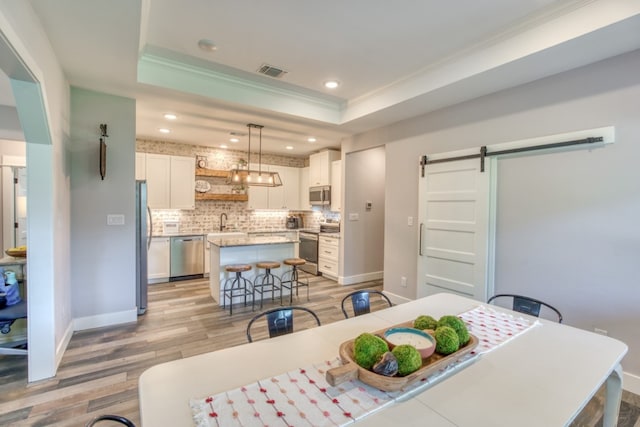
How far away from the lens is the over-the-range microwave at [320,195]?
6016mm

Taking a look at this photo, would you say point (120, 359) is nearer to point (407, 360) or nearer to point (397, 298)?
point (407, 360)

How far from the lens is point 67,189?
306 centimetres

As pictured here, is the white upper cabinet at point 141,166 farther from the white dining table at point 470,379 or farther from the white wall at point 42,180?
the white dining table at point 470,379

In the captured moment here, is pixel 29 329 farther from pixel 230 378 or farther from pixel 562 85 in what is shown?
pixel 562 85

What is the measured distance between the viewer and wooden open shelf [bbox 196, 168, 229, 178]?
5.99 meters

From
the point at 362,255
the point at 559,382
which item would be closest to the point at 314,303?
the point at 362,255

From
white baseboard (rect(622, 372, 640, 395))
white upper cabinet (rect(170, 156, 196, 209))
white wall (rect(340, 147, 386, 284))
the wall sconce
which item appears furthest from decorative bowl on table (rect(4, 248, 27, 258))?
white baseboard (rect(622, 372, 640, 395))

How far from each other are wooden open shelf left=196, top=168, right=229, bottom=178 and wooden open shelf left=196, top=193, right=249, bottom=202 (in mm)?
401

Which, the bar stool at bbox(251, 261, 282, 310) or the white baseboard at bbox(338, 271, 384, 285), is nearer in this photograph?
the bar stool at bbox(251, 261, 282, 310)

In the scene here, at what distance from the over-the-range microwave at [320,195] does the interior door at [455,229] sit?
2456 millimetres

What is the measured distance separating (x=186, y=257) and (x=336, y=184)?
3.17 m

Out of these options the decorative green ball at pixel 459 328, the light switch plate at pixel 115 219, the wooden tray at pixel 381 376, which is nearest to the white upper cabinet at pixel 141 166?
the light switch plate at pixel 115 219

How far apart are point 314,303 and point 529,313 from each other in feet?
9.14

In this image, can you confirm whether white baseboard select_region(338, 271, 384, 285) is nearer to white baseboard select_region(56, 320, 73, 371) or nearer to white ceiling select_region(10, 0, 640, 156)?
white ceiling select_region(10, 0, 640, 156)
